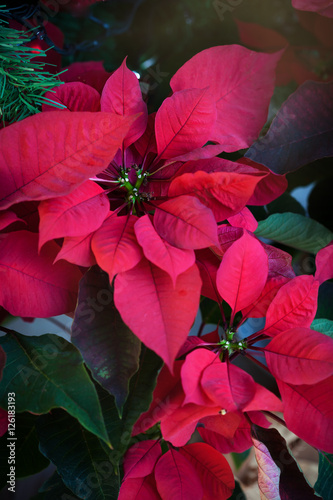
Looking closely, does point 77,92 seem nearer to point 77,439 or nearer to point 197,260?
point 197,260

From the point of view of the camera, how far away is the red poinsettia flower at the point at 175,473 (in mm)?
391

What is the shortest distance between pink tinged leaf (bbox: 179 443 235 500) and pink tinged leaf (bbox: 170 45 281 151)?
29 cm

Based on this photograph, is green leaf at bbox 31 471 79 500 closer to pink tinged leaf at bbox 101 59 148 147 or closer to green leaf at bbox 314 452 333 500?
green leaf at bbox 314 452 333 500

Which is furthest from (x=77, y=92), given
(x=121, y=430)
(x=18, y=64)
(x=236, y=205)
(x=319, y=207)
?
(x=319, y=207)

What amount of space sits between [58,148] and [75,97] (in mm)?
93

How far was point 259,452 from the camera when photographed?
385mm

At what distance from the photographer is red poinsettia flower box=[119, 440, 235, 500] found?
0.39 metres

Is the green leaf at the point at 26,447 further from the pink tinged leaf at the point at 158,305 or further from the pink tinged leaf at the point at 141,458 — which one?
the pink tinged leaf at the point at 158,305

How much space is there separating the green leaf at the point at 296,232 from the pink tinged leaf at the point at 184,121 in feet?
0.65

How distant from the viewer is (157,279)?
1.00 feet

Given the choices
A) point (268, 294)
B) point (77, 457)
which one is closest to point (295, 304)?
point (268, 294)

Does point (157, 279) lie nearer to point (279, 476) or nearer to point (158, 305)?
point (158, 305)

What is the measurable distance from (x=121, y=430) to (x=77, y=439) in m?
0.09

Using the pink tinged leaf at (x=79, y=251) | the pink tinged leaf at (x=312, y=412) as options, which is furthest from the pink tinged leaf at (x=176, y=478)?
the pink tinged leaf at (x=79, y=251)
